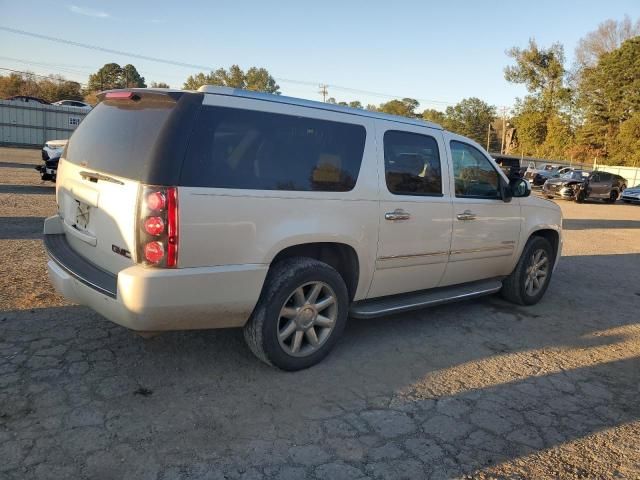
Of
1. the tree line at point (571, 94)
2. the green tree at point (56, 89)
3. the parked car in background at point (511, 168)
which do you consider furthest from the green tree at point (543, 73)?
the green tree at point (56, 89)

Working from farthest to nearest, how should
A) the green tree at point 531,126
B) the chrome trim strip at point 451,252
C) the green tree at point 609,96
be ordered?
the green tree at point 531,126 < the green tree at point 609,96 < the chrome trim strip at point 451,252

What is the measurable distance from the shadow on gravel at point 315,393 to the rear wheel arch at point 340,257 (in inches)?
24.3

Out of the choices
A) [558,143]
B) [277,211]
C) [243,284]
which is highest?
[558,143]

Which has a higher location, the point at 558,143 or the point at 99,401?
the point at 558,143

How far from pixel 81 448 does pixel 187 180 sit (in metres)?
1.56

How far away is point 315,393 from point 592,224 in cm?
1435

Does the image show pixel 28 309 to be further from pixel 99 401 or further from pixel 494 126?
pixel 494 126

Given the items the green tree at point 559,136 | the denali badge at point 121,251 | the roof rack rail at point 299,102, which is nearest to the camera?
the denali badge at point 121,251

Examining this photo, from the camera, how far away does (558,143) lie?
60406 mm

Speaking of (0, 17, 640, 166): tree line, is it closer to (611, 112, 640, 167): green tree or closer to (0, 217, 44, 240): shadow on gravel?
(611, 112, 640, 167): green tree

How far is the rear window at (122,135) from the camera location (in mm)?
3229

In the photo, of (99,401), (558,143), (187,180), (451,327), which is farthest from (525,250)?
(558,143)

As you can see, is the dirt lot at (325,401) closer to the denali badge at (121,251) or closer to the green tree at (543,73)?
the denali badge at (121,251)

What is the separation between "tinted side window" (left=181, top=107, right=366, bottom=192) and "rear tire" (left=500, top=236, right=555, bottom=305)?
2752mm
